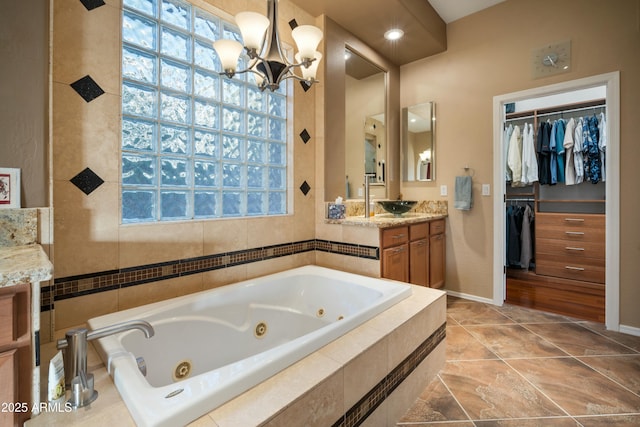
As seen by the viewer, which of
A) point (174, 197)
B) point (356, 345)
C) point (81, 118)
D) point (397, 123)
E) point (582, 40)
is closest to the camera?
point (356, 345)

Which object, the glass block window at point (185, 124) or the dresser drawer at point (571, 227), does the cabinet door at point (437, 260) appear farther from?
the glass block window at point (185, 124)

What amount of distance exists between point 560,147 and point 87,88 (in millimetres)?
4650

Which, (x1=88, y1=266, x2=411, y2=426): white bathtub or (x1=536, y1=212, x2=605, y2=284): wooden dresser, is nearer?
(x1=88, y1=266, x2=411, y2=426): white bathtub

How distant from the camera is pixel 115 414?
Result: 0.87 m

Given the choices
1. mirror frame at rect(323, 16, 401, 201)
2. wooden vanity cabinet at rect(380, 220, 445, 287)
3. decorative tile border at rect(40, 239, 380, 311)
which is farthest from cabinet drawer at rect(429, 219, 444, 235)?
decorative tile border at rect(40, 239, 380, 311)

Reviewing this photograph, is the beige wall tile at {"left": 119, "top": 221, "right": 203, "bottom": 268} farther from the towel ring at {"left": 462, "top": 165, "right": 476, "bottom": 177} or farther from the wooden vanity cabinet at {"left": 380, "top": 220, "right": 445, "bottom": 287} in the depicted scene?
the towel ring at {"left": 462, "top": 165, "right": 476, "bottom": 177}

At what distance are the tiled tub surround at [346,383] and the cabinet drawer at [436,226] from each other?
132 centimetres

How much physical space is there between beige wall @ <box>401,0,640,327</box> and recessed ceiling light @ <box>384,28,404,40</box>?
2.04 ft

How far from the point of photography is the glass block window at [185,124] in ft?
5.44

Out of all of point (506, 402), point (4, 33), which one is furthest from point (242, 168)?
point (506, 402)

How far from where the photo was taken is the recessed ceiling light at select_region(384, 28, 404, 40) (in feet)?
9.44

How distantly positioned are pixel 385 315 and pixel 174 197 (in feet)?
4.60

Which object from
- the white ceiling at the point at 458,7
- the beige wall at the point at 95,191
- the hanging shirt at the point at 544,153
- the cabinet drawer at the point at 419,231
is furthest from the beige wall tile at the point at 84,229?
the hanging shirt at the point at 544,153

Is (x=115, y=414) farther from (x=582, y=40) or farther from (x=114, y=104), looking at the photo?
(x=582, y=40)
